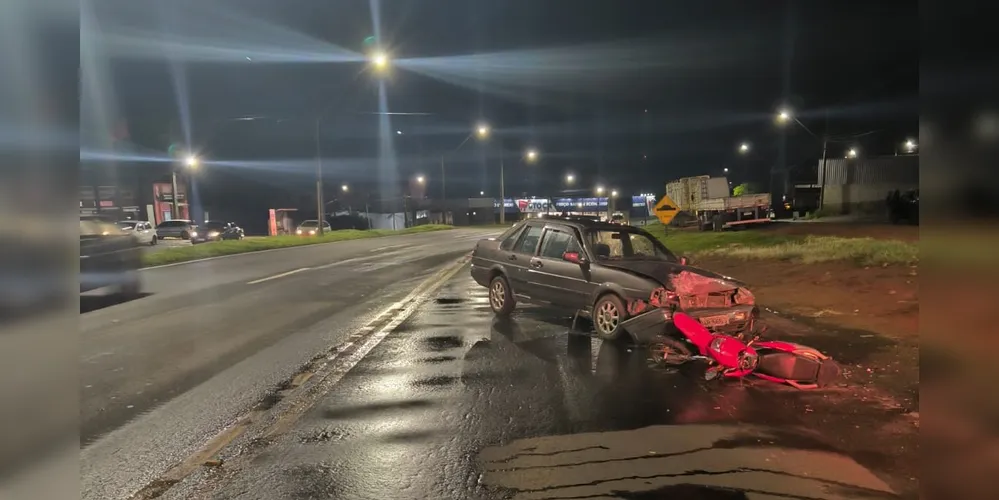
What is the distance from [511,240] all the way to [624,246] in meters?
2.03

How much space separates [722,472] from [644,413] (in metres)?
1.19

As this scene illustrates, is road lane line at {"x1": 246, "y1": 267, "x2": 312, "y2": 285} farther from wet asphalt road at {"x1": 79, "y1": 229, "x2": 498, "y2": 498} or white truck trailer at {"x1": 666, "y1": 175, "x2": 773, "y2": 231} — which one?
white truck trailer at {"x1": 666, "y1": 175, "x2": 773, "y2": 231}

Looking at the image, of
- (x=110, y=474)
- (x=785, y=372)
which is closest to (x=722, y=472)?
(x=785, y=372)

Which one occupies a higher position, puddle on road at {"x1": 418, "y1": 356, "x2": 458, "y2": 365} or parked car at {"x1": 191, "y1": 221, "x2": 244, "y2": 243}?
parked car at {"x1": 191, "y1": 221, "x2": 244, "y2": 243}

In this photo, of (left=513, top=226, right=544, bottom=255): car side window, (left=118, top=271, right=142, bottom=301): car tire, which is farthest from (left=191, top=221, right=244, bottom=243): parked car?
(left=513, top=226, right=544, bottom=255): car side window

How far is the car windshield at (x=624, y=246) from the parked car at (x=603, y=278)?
0.05ft

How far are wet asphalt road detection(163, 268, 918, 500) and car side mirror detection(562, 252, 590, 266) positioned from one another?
5.28 feet

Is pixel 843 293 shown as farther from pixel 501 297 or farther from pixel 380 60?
pixel 380 60

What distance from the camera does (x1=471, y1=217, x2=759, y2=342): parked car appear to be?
6906 mm

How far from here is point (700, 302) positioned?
6.85 m

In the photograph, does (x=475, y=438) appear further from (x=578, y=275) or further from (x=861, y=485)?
(x=578, y=275)

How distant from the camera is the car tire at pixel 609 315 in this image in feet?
24.1

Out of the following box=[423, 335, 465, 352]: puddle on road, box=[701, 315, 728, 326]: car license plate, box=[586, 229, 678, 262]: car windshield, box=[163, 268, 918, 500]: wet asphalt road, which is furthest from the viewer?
box=[586, 229, 678, 262]: car windshield
